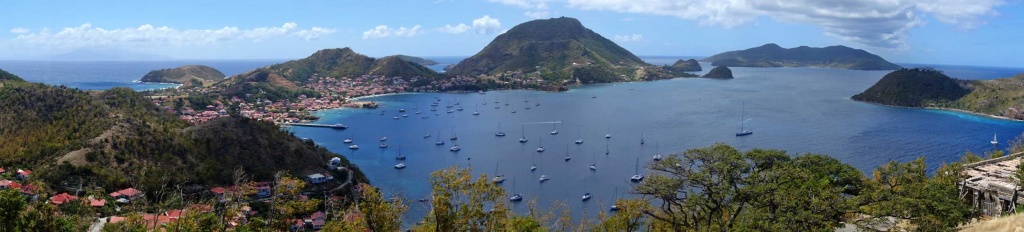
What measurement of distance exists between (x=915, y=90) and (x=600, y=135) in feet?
183

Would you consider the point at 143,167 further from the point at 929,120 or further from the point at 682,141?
the point at 929,120

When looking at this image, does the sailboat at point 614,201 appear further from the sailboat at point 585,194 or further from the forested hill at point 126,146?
the forested hill at point 126,146

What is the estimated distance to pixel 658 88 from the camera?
116 m

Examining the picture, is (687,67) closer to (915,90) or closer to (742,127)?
(915,90)

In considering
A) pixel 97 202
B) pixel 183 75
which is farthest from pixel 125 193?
pixel 183 75

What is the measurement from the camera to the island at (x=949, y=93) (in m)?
73.2

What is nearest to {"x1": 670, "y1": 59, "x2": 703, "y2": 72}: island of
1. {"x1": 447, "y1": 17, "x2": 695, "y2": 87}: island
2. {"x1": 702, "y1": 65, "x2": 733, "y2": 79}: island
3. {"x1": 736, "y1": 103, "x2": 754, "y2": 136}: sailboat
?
{"x1": 447, "y1": 17, "x2": 695, "y2": 87}: island

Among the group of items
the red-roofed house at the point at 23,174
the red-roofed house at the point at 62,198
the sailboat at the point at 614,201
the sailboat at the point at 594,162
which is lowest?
the sailboat at the point at 614,201

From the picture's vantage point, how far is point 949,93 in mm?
82938

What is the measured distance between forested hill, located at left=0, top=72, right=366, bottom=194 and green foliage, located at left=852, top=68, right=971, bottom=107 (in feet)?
254

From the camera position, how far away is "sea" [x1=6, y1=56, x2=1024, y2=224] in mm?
38938

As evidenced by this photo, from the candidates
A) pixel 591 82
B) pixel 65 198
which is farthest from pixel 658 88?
pixel 65 198

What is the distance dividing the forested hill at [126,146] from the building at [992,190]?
27.7 metres

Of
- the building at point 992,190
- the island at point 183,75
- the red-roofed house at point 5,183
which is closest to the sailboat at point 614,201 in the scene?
the building at point 992,190
